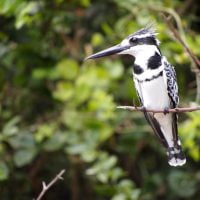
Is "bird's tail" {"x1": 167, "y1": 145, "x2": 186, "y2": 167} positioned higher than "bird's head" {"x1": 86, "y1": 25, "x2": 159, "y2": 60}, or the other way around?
"bird's head" {"x1": 86, "y1": 25, "x2": 159, "y2": 60}

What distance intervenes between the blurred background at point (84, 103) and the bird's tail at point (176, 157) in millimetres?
537

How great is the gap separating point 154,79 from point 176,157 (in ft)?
1.14

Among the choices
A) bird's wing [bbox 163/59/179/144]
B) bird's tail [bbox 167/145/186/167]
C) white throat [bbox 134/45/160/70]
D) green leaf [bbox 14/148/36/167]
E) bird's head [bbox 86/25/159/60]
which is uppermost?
bird's head [bbox 86/25/159/60]

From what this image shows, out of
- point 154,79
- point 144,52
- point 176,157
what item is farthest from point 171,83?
point 176,157

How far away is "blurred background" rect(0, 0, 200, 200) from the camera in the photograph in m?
3.79

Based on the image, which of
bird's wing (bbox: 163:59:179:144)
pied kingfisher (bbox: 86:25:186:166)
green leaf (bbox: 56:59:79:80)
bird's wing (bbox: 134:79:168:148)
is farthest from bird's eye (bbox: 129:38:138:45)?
green leaf (bbox: 56:59:79:80)

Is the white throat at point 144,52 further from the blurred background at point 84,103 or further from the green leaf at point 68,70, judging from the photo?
the green leaf at point 68,70

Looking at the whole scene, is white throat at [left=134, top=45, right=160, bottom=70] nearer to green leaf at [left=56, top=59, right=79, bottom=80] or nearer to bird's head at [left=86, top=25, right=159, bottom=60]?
bird's head at [left=86, top=25, right=159, bottom=60]

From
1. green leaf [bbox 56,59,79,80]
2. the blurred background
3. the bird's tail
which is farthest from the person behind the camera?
green leaf [bbox 56,59,79,80]

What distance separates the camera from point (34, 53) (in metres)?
4.01

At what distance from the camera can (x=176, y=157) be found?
299 centimetres

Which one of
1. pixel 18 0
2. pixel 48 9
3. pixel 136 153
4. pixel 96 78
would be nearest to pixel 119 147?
pixel 136 153

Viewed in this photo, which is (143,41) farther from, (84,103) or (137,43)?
(84,103)

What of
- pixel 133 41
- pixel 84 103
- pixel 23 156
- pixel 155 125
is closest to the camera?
pixel 133 41
